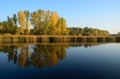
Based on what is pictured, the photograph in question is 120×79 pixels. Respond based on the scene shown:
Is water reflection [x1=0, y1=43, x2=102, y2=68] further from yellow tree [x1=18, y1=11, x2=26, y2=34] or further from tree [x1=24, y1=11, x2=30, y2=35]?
tree [x1=24, y1=11, x2=30, y2=35]

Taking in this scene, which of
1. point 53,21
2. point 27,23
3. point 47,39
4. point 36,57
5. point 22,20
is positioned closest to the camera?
point 36,57

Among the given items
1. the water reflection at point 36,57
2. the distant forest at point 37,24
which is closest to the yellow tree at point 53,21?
the distant forest at point 37,24

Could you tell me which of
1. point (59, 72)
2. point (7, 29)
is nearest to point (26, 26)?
point (7, 29)

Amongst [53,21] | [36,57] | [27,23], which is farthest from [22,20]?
[36,57]

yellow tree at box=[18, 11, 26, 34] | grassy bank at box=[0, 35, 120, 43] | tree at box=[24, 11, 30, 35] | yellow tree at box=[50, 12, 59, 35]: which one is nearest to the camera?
grassy bank at box=[0, 35, 120, 43]

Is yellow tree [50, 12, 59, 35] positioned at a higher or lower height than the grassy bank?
higher

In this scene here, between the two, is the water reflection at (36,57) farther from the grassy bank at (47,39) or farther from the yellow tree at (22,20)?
the yellow tree at (22,20)

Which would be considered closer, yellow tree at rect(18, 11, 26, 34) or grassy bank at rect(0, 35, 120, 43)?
grassy bank at rect(0, 35, 120, 43)

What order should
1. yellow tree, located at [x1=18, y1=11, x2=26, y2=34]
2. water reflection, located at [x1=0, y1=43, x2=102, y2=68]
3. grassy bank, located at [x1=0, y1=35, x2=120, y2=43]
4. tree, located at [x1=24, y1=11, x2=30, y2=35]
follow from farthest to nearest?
tree, located at [x1=24, y1=11, x2=30, y2=35] → yellow tree, located at [x1=18, y1=11, x2=26, y2=34] → grassy bank, located at [x1=0, y1=35, x2=120, y2=43] → water reflection, located at [x1=0, y1=43, x2=102, y2=68]

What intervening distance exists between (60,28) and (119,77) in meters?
63.6

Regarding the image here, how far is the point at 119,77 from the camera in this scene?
12891 millimetres

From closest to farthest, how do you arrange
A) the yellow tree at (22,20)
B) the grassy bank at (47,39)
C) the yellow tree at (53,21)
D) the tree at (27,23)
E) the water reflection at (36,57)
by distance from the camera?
the water reflection at (36,57) < the grassy bank at (47,39) < the yellow tree at (22,20) < the tree at (27,23) < the yellow tree at (53,21)

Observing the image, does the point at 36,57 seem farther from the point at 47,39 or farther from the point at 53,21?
the point at 53,21

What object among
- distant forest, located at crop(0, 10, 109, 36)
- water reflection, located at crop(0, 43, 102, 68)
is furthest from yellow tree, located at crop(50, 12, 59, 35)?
water reflection, located at crop(0, 43, 102, 68)
